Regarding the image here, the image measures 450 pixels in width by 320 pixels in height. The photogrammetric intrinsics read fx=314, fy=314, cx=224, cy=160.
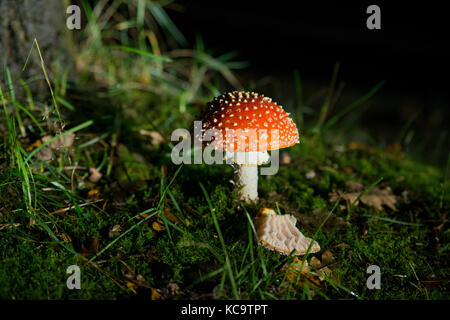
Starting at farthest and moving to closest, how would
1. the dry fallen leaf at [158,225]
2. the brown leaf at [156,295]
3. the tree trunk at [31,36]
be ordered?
the tree trunk at [31,36]
the dry fallen leaf at [158,225]
the brown leaf at [156,295]

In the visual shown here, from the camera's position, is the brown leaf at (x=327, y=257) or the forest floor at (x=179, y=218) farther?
the brown leaf at (x=327, y=257)

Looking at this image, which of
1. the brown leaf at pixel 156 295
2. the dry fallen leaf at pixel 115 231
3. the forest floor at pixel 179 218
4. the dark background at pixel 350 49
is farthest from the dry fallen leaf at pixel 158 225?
the dark background at pixel 350 49

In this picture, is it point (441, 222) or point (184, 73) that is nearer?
point (441, 222)

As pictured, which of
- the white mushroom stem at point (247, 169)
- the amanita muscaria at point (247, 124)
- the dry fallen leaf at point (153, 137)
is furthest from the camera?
the dry fallen leaf at point (153, 137)

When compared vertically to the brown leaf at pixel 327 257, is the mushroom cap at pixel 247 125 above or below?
above

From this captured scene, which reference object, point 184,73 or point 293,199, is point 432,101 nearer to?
point 184,73

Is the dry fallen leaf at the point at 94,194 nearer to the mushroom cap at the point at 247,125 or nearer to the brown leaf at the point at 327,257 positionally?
the mushroom cap at the point at 247,125

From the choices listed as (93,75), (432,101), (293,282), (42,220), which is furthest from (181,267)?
(432,101)

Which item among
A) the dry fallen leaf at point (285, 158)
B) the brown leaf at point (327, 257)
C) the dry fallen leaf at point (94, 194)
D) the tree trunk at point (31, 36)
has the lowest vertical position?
the brown leaf at point (327, 257)
